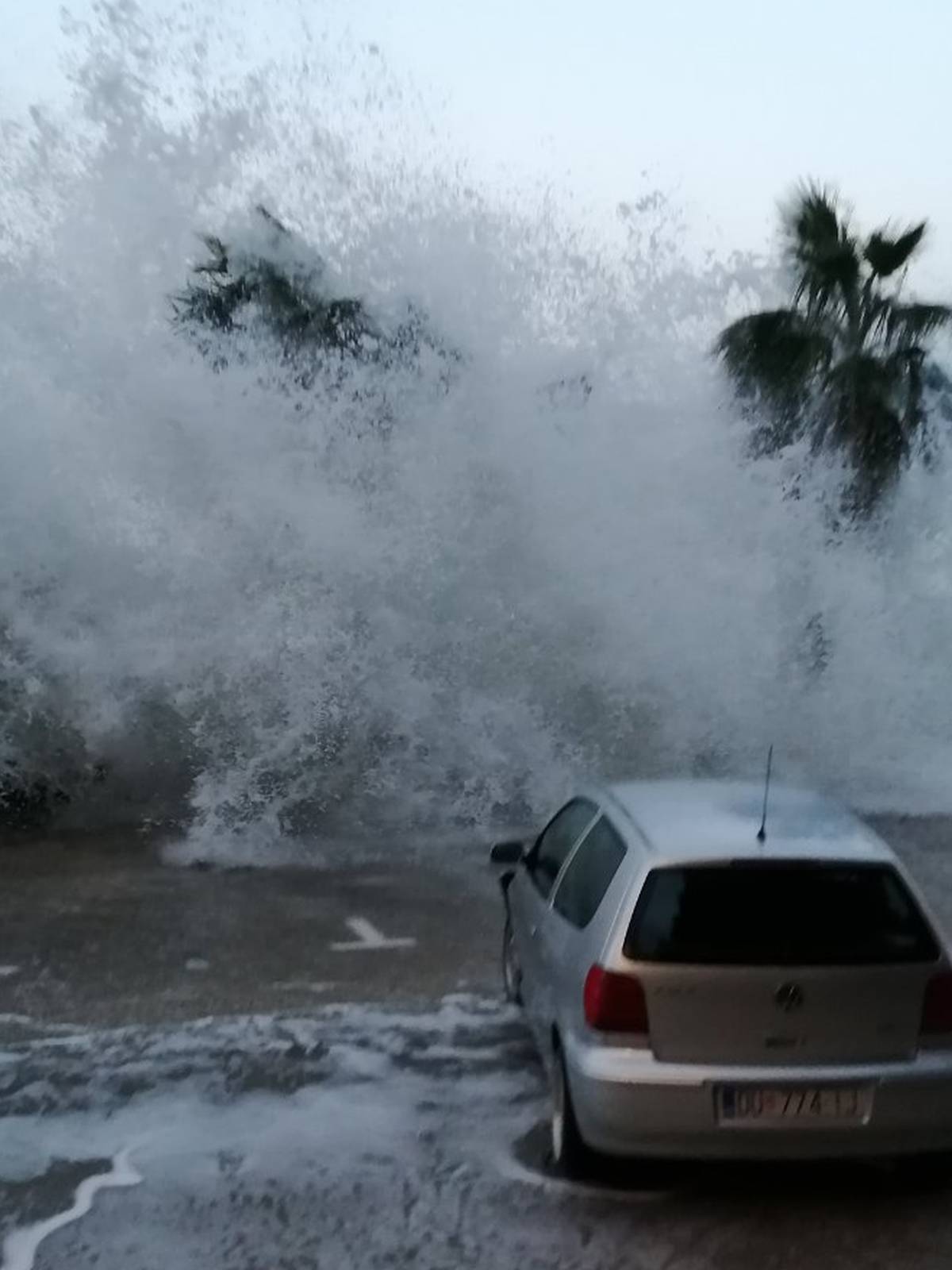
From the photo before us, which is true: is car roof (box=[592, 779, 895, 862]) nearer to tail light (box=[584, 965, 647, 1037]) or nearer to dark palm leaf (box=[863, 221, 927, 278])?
tail light (box=[584, 965, 647, 1037])

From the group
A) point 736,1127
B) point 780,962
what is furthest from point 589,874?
point 736,1127

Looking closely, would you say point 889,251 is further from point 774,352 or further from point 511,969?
point 511,969

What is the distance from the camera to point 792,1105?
437 cm

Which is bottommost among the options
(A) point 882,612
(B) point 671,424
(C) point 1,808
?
(C) point 1,808

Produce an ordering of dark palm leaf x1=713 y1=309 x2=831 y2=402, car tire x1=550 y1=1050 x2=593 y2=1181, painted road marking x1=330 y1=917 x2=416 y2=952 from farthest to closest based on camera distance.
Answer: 1. dark palm leaf x1=713 y1=309 x2=831 y2=402
2. painted road marking x1=330 y1=917 x2=416 y2=952
3. car tire x1=550 y1=1050 x2=593 y2=1181

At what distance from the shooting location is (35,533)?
49.0 feet

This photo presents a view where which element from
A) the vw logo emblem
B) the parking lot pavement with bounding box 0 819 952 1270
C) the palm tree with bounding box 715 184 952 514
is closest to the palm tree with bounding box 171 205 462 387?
the palm tree with bounding box 715 184 952 514

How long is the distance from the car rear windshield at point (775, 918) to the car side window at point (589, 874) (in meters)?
0.30

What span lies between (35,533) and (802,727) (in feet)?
27.1

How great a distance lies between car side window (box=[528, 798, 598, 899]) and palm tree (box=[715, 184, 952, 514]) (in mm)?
16927

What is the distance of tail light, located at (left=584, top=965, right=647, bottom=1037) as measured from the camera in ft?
14.6

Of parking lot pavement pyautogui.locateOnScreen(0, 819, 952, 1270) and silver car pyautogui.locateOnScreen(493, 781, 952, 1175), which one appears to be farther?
silver car pyautogui.locateOnScreen(493, 781, 952, 1175)

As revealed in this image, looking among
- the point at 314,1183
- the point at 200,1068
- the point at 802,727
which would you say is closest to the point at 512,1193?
the point at 314,1183

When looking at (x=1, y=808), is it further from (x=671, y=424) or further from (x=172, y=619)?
(x=671, y=424)
